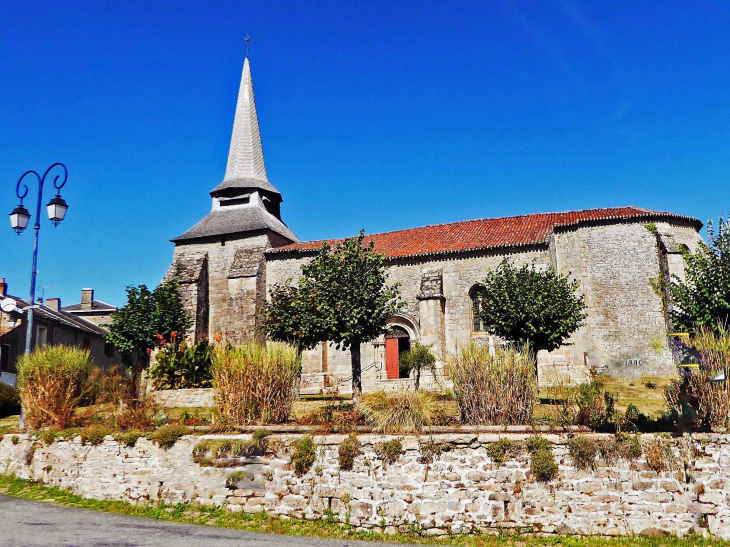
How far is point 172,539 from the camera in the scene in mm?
8352

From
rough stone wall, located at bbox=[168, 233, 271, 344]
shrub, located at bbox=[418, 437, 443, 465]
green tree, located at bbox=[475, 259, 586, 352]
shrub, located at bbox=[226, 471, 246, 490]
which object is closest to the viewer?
shrub, located at bbox=[418, 437, 443, 465]

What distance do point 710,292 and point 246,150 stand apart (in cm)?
2779

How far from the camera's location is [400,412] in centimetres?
980

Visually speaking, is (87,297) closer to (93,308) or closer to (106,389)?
(93,308)

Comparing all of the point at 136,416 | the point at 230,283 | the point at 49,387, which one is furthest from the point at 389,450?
the point at 230,283

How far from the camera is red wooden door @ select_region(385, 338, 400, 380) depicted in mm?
27500

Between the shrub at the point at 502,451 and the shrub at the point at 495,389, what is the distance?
900 mm

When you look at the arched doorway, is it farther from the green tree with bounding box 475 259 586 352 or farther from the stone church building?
the green tree with bounding box 475 259 586 352

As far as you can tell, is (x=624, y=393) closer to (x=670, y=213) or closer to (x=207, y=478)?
(x=670, y=213)

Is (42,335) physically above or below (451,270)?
below

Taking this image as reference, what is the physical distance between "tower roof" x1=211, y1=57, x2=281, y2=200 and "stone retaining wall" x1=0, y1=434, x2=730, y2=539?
85.3ft

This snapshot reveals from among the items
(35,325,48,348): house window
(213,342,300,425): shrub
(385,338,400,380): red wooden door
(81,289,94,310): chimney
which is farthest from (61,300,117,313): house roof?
(213,342,300,425): shrub

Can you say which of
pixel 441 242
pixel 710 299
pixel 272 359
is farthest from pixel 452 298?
pixel 272 359

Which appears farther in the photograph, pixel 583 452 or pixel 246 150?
pixel 246 150
